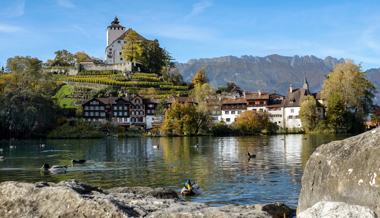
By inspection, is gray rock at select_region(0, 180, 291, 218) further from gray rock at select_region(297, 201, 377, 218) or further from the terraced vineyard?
the terraced vineyard

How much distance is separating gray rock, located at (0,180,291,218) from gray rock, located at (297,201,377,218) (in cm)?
88

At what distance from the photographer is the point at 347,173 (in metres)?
8.73

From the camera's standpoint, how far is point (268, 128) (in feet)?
322

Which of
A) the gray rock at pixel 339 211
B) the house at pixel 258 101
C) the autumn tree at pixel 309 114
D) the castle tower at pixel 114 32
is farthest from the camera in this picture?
the castle tower at pixel 114 32

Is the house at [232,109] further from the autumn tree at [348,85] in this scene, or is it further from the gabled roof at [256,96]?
the autumn tree at [348,85]

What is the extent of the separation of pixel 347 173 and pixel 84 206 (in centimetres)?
589

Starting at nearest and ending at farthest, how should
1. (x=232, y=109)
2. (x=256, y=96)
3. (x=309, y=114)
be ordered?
1. (x=309, y=114)
2. (x=232, y=109)
3. (x=256, y=96)

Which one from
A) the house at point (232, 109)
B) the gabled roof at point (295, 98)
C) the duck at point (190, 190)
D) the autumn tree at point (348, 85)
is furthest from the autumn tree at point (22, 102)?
the duck at point (190, 190)

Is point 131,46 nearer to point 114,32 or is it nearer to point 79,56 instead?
point 114,32

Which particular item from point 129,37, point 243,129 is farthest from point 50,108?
point 129,37

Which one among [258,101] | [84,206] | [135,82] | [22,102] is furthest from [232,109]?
[84,206]

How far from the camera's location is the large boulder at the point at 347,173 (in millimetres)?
8219

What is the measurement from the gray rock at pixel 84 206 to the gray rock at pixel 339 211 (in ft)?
2.88

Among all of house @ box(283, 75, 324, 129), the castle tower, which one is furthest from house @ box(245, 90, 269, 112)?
the castle tower
